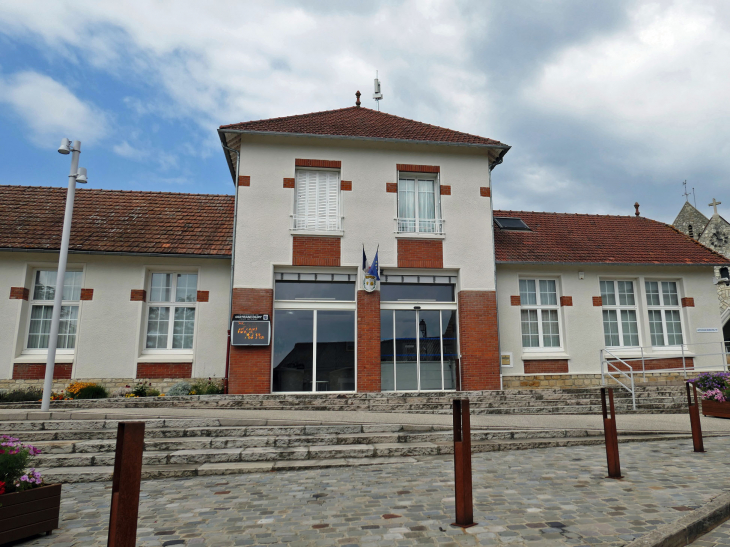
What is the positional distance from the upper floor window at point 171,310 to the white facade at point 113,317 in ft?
0.48

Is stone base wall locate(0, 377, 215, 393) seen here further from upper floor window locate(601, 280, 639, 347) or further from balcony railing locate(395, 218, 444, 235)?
upper floor window locate(601, 280, 639, 347)

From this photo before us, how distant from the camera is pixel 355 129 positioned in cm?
1409

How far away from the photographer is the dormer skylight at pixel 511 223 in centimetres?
1613

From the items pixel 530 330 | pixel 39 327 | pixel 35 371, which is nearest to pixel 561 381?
pixel 530 330

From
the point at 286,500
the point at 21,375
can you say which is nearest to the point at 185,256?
the point at 21,375

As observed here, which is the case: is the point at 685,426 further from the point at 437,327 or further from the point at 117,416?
the point at 117,416

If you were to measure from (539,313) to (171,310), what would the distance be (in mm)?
10644

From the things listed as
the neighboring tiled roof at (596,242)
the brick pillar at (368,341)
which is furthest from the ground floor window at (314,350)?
the neighboring tiled roof at (596,242)

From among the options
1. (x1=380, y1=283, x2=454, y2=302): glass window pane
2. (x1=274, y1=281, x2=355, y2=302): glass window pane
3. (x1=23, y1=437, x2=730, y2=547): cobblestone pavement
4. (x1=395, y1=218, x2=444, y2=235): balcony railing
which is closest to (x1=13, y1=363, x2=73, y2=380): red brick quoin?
(x1=274, y1=281, x2=355, y2=302): glass window pane

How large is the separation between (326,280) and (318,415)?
462 centimetres

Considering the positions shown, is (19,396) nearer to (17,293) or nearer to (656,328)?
(17,293)

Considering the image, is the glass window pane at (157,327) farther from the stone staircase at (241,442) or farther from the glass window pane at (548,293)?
the glass window pane at (548,293)

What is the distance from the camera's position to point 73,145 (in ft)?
33.2

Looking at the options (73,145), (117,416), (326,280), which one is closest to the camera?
(117,416)
